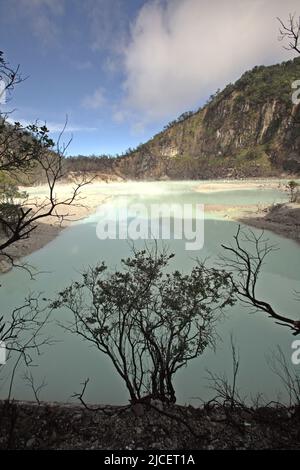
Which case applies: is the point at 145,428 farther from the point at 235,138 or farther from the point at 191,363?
the point at 235,138

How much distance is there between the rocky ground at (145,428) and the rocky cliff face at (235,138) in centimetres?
8459

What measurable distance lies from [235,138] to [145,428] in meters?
109

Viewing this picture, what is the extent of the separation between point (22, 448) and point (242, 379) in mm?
4863

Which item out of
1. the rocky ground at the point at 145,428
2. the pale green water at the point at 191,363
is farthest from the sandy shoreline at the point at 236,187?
the rocky ground at the point at 145,428

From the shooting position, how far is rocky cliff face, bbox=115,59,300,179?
9138 cm

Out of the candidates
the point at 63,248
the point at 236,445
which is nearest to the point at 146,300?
the point at 236,445

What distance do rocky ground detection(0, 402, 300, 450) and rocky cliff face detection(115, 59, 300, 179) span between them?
84.6 metres

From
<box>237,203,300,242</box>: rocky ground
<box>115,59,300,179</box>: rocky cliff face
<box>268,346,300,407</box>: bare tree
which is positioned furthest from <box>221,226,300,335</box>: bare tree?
<box>115,59,300,179</box>: rocky cliff face


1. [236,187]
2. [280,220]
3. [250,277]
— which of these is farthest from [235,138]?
[250,277]

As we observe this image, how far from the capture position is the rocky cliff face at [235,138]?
91375 mm

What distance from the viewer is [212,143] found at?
10931 cm

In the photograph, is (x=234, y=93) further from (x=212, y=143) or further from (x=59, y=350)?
(x=59, y=350)

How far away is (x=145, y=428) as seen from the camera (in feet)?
15.4

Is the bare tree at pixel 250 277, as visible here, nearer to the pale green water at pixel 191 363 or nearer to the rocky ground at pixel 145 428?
the pale green water at pixel 191 363
